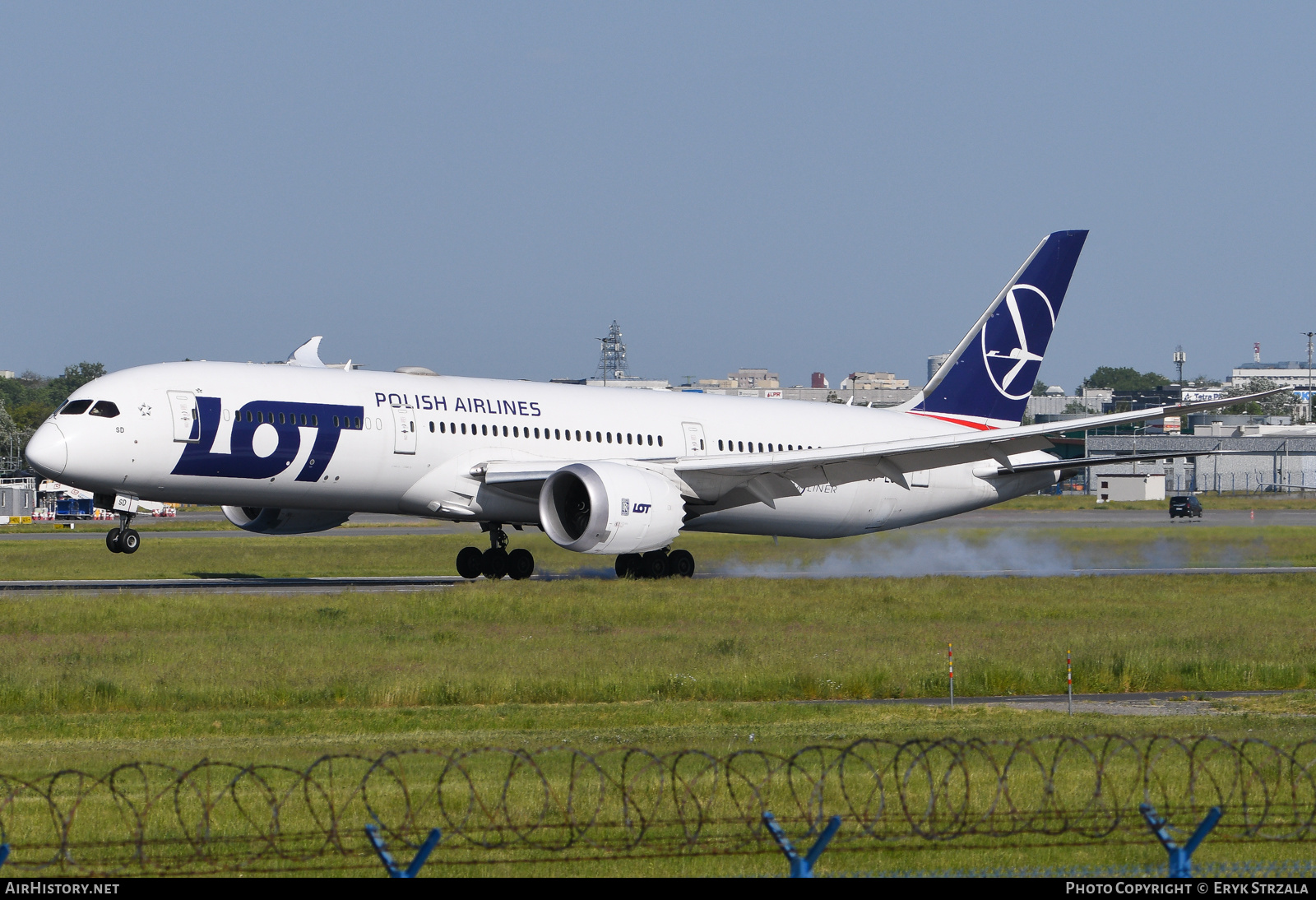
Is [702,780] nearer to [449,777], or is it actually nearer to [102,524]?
[449,777]

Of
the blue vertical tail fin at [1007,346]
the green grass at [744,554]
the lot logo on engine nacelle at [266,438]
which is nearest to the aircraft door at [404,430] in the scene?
the lot logo on engine nacelle at [266,438]

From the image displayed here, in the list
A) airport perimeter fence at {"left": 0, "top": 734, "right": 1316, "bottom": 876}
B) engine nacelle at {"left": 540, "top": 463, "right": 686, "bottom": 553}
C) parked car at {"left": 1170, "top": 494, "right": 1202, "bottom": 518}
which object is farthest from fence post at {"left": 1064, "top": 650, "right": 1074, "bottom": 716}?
parked car at {"left": 1170, "top": 494, "right": 1202, "bottom": 518}

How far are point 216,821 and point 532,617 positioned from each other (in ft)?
48.5

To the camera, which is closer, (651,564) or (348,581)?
(651,564)

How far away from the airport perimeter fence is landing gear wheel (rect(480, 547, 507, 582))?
67.2 ft

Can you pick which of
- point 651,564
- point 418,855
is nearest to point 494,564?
point 651,564

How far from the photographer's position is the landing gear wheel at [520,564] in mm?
34906

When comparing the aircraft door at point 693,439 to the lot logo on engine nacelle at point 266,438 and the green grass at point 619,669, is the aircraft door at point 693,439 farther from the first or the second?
the lot logo on engine nacelle at point 266,438

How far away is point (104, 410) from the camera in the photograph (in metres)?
29.3

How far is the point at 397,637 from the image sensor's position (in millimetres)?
23672

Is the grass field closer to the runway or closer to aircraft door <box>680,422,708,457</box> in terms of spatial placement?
the runway

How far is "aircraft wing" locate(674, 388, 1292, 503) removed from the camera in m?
33.7

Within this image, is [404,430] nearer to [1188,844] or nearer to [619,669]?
[619,669]

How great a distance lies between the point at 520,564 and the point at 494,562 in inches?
28.2
